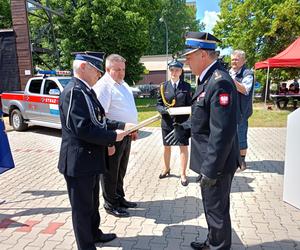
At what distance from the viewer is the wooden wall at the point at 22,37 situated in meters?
14.1

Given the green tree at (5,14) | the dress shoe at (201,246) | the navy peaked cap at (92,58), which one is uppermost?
the green tree at (5,14)

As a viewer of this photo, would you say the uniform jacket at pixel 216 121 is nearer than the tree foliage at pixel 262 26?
Yes

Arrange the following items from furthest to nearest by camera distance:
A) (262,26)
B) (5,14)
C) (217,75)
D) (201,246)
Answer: (5,14), (262,26), (201,246), (217,75)

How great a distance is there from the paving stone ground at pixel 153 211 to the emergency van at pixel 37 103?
287 centimetres

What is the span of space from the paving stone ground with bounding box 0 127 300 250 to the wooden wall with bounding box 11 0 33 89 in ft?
30.0

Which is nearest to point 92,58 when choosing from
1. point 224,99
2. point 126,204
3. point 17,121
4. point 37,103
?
point 224,99

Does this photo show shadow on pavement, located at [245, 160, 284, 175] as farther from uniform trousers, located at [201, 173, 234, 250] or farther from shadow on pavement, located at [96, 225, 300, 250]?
uniform trousers, located at [201, 173, 234, 250]

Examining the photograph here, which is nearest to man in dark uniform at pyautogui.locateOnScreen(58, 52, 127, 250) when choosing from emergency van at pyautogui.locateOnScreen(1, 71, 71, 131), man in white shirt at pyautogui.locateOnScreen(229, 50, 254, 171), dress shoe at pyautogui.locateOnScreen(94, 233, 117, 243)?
dress shoe at pyautogui.locateOnScreen(94, 233, 117, 243)

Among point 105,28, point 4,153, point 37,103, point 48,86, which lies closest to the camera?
point 4,153

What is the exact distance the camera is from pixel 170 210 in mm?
4262

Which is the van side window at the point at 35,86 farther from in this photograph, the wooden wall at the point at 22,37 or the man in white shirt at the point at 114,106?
the man in white shirt at the point at 114,106

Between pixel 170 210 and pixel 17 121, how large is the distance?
8.13 m

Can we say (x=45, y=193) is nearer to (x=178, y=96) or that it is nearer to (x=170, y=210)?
(x=170, y=210)

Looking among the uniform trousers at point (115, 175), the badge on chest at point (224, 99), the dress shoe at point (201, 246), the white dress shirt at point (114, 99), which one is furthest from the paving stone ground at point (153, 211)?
the badge on chest at point (224, 99)
